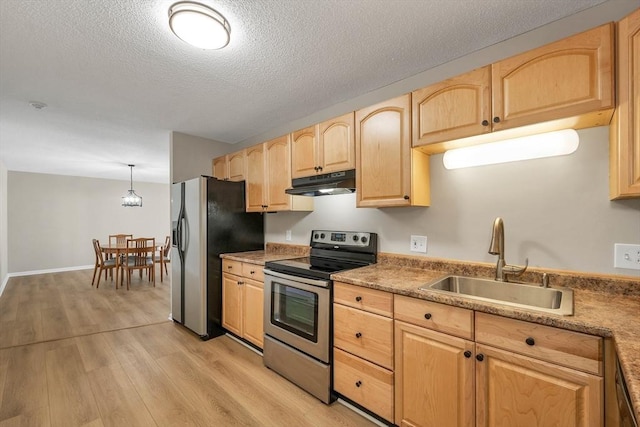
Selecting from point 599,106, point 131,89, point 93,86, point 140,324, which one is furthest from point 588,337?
point 140,324

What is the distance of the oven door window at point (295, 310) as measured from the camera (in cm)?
204

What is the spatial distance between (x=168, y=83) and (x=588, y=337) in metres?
3.03

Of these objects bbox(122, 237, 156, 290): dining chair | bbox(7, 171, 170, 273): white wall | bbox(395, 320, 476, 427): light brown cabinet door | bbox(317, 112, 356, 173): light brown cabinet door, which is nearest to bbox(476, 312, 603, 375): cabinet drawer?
bbox(395, 320, 476, 427): light brown cabinet door

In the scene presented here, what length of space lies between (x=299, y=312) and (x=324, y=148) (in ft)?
4.50

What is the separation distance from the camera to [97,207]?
7.31 m

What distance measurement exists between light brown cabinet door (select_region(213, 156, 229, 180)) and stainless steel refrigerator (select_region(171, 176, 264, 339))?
0.49 metres

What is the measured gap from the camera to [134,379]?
2.25m

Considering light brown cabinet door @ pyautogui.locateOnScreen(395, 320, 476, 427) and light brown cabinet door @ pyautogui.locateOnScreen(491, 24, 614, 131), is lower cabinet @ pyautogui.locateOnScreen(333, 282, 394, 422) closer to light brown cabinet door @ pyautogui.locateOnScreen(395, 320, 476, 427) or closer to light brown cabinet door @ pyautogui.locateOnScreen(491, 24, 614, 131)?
light brown cabinet door @ pyautogui.locateOnScreen(395, 320, 476, 427)

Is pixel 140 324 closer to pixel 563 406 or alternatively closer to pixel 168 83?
pixel 168 83

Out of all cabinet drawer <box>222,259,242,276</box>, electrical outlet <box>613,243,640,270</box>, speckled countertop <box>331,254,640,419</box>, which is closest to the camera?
speckled countertop <box>331,254,640,419</box>

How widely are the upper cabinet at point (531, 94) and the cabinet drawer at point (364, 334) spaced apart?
46.6 inches

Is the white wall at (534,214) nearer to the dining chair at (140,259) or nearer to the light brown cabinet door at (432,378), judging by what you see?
the light brown cabinet door at (432,378)

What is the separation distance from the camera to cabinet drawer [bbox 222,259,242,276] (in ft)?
9.39

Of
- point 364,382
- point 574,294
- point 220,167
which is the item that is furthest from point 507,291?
point 220,167
